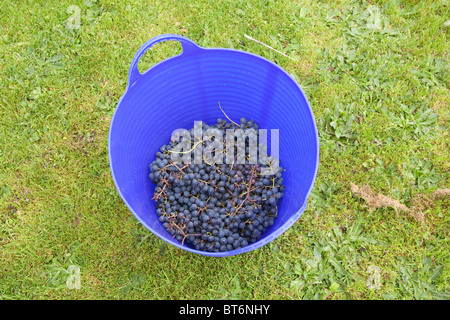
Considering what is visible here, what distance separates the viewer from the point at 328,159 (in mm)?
2434

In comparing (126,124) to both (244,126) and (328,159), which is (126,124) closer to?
(244,126)

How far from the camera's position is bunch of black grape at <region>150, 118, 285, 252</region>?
6.49 feet

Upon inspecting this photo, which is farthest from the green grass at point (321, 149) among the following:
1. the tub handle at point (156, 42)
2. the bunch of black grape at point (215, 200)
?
the tub handle at point (156, 42)

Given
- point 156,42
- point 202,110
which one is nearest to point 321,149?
point 202,110

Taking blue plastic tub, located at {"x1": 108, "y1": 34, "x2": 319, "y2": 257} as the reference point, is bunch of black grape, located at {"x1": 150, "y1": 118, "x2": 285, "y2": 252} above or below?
below

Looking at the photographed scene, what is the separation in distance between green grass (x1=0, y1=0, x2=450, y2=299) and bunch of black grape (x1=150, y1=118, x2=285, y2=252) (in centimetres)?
32

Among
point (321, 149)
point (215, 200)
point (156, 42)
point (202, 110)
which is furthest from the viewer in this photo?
point (321, 149)

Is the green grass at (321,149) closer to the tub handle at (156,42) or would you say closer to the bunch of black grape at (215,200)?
the bunch of black grape at (215,200)

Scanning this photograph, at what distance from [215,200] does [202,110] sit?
0.62m

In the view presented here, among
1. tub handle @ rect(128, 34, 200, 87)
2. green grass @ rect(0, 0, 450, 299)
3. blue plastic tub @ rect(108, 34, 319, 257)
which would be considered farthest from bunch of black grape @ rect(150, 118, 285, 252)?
tub handle @ rect(128, 34, 200, 87)

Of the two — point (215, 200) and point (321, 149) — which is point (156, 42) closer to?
point (215, 200)

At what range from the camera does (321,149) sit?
244cm

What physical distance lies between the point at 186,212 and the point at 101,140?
0.93 meters

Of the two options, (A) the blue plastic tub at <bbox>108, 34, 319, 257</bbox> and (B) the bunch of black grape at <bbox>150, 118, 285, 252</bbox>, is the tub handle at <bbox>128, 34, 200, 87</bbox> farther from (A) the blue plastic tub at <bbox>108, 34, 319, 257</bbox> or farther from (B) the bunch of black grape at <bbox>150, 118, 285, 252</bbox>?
(B) the bunch of black grape at <bbox>150, 118, 285, 252</bbox>
